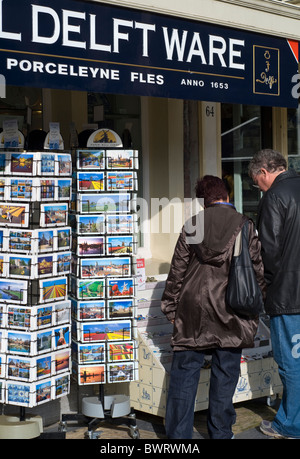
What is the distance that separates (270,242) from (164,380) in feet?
4.53

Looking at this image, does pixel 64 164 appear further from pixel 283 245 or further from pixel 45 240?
pixel 283 245

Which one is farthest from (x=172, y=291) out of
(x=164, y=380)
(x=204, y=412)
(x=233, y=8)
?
(x=233, y=8)

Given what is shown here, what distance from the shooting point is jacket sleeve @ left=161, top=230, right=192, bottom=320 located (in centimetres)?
455

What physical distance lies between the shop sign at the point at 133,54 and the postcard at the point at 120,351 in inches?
75.0

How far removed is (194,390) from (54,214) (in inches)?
63.3

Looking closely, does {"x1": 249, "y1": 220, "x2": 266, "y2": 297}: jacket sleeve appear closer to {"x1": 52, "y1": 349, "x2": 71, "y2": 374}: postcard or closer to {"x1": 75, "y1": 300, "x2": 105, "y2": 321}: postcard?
{"x1": 75, "y1": 300, "x2": 105, "y2": 321}: postcard

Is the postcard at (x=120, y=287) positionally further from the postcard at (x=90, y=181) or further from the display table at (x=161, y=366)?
the postcard at (x=90, y=181)

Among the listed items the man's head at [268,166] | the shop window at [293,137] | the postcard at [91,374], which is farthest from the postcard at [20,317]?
the shop window at [293,137]

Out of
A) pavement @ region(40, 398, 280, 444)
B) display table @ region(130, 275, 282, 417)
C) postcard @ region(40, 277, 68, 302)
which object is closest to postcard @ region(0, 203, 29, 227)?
postcard @ region(40, 277, 68, 302)

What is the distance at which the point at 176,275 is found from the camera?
4590mm

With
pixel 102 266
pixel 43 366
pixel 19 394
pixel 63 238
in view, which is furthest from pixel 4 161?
pixel 19 394

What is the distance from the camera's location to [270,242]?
4703 millimetres

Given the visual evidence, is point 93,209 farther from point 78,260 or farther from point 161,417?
point 161,417

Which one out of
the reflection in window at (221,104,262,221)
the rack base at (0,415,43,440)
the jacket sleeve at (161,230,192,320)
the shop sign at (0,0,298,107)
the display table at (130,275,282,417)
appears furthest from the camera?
the reflection in window at (221,104,262,221)
